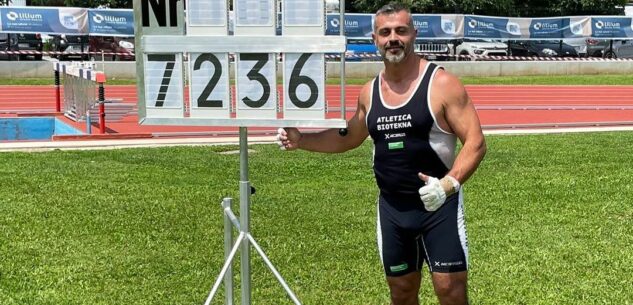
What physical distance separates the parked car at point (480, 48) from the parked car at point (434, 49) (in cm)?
127

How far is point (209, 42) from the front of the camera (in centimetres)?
380

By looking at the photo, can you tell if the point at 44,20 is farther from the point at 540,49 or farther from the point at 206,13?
the point at 206,13

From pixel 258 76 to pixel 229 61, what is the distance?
17cm

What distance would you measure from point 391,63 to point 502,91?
73.1ft

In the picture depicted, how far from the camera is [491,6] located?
165 feet

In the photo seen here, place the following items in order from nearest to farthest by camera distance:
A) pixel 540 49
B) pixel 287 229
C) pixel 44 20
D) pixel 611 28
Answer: pixel 287 229 < pixel 44 20 < pixel 611 28 < pixel 540 49

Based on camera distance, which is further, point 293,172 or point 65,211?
point 293,172

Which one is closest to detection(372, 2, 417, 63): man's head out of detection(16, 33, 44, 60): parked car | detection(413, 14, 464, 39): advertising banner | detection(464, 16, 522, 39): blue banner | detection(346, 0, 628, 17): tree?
detection(413, 14, 464, 39): advertising banner

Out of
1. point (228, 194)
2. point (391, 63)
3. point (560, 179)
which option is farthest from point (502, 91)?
point (391, 63)

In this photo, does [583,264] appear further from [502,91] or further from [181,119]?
[502,91]

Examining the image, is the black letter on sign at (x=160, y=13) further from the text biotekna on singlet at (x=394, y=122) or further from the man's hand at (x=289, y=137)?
the text biotekna on singlet at (x=394, y=122)

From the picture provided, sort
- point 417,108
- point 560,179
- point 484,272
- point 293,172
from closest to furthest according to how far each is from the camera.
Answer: point 417,108
point 484,272
point 560,179
point 293,172

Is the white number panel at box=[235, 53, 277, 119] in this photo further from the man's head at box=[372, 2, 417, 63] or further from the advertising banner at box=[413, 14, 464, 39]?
the advertising banner at box=[413, 14, 464, 39]

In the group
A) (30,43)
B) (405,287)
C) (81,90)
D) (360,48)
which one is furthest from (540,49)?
(405,287)
